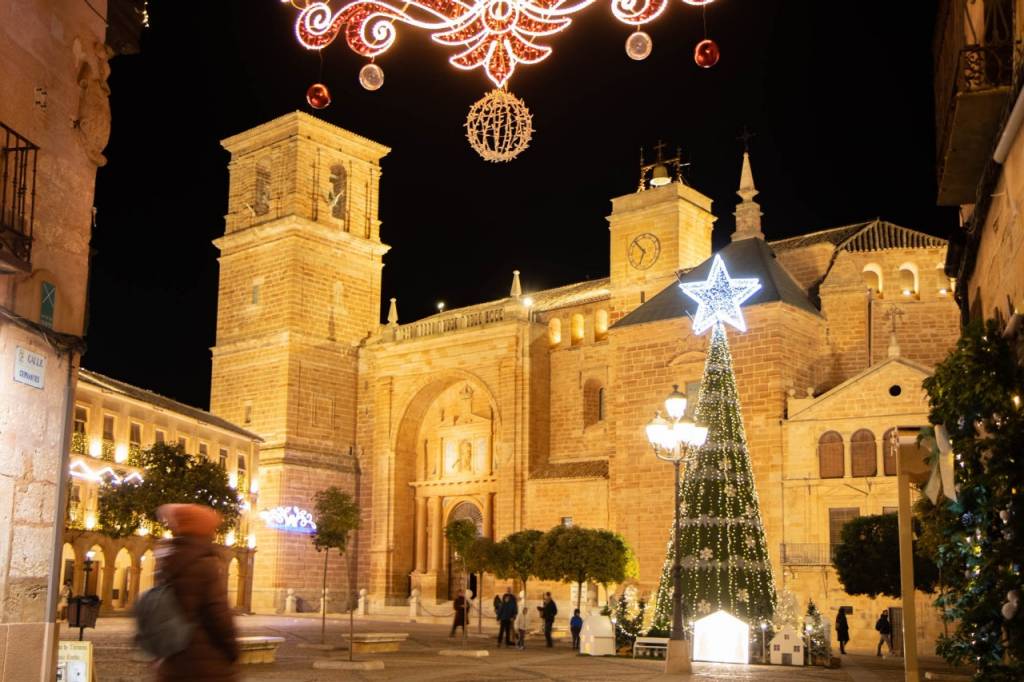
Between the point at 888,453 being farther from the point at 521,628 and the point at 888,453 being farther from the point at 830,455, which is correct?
the point at 521,628

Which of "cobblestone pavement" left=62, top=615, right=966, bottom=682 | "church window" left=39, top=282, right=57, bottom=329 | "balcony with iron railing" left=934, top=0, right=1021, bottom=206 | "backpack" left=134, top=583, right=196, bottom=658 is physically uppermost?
"balcony with iron railing" left=934, top=0, right=1021, bottom=206

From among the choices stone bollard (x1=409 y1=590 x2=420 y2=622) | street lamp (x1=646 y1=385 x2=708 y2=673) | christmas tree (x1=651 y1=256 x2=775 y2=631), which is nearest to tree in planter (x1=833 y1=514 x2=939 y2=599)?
christmas tree (x1=651 y1=256 x2=775 y2=631)

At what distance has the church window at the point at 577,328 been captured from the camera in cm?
4088

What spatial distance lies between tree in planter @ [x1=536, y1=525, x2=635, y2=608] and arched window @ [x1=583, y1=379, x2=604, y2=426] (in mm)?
12293

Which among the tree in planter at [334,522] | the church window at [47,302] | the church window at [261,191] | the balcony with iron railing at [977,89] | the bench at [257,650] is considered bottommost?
the bench at [257,650]

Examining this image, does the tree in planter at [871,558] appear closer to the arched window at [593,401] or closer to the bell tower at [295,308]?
the arched window at [593,401]

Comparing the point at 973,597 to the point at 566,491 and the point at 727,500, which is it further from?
the point at 566,491

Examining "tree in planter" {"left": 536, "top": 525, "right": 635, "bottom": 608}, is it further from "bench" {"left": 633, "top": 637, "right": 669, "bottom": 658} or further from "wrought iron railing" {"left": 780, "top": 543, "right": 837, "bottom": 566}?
"bench" {"left": 633, "top": 637, "right": 669, "bottom": 658}

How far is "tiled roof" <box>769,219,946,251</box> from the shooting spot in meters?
33.9

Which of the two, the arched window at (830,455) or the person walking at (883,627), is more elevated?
the arched window at (830,455)

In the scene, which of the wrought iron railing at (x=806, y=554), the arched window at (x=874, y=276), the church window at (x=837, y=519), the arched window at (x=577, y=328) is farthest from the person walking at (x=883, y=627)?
the arched window at (x=577, y=328)

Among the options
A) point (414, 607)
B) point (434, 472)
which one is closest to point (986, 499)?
point (414, 607)

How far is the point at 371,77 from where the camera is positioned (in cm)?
1005

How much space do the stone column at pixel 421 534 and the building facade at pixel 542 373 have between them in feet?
0.28
